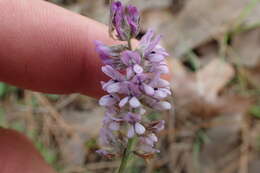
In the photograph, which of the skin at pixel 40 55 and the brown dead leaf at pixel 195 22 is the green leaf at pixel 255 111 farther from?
the skin at pixel 40 55

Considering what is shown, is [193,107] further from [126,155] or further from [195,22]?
[126,155]

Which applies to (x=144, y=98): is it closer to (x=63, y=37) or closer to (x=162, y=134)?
(x=63, y=37)

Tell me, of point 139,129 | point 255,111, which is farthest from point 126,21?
point 255,111

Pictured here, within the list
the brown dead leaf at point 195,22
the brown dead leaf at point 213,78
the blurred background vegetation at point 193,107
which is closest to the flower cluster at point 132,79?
the blurred background vegetation at point 193,107

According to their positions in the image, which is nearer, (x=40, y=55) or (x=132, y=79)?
(x=132, y=79)

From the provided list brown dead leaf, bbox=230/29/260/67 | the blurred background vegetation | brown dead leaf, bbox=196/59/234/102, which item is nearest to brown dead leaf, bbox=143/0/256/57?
the blurred background vegetation

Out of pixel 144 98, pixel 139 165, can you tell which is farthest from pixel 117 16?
pixel 139 165
